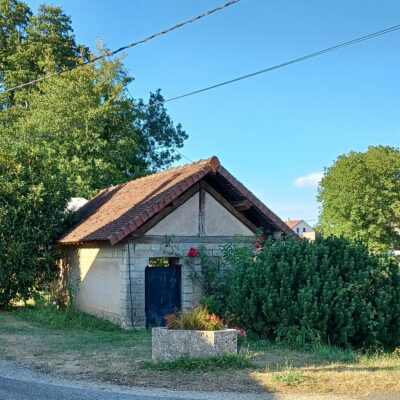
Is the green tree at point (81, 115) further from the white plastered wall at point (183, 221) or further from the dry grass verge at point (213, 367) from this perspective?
the dry grass verge at point (213, 367)

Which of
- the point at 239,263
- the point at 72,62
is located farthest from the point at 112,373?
the point at 72,62

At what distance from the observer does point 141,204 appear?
652 inches

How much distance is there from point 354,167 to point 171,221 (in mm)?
36855

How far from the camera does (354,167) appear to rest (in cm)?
5022

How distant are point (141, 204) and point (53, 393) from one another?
9169 mm

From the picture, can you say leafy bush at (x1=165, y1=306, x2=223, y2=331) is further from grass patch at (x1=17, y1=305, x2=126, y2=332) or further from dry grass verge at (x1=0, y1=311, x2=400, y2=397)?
grass patch at (x1=17, y1=305, x2=126, y2=332)

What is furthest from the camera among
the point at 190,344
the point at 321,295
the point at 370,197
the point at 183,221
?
the point at 370,197

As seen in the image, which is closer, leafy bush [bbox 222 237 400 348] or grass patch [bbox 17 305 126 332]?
leafy bush [bbox 222 237 400 348]

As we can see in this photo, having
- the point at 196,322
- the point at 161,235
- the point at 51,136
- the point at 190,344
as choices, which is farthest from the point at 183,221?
the point at 51,136

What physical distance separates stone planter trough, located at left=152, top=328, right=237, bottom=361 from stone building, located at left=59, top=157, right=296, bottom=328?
18.7ft

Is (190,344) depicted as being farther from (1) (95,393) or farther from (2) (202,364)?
(1) (95,393)

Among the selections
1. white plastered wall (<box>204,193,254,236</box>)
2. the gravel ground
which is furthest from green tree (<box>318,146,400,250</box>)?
the gravel ground

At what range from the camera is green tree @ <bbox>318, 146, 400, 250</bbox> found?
48750 millimetres

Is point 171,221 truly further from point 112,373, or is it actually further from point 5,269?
point 112,373
